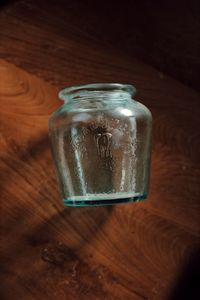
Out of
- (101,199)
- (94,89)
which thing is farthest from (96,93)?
(101,199)

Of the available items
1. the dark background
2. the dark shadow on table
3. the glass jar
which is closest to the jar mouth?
the glass jar

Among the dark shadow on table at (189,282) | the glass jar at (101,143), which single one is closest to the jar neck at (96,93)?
the glass jar at (101,143)

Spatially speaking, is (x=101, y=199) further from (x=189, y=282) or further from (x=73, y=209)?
(x=189, y=282)

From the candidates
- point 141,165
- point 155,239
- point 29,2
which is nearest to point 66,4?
point 29,2

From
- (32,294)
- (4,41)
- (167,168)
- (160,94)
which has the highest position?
(4,41)

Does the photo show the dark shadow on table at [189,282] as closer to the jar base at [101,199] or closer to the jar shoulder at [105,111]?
the jar base at [101,199]

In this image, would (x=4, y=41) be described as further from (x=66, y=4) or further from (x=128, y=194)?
(x=128, y=194)
